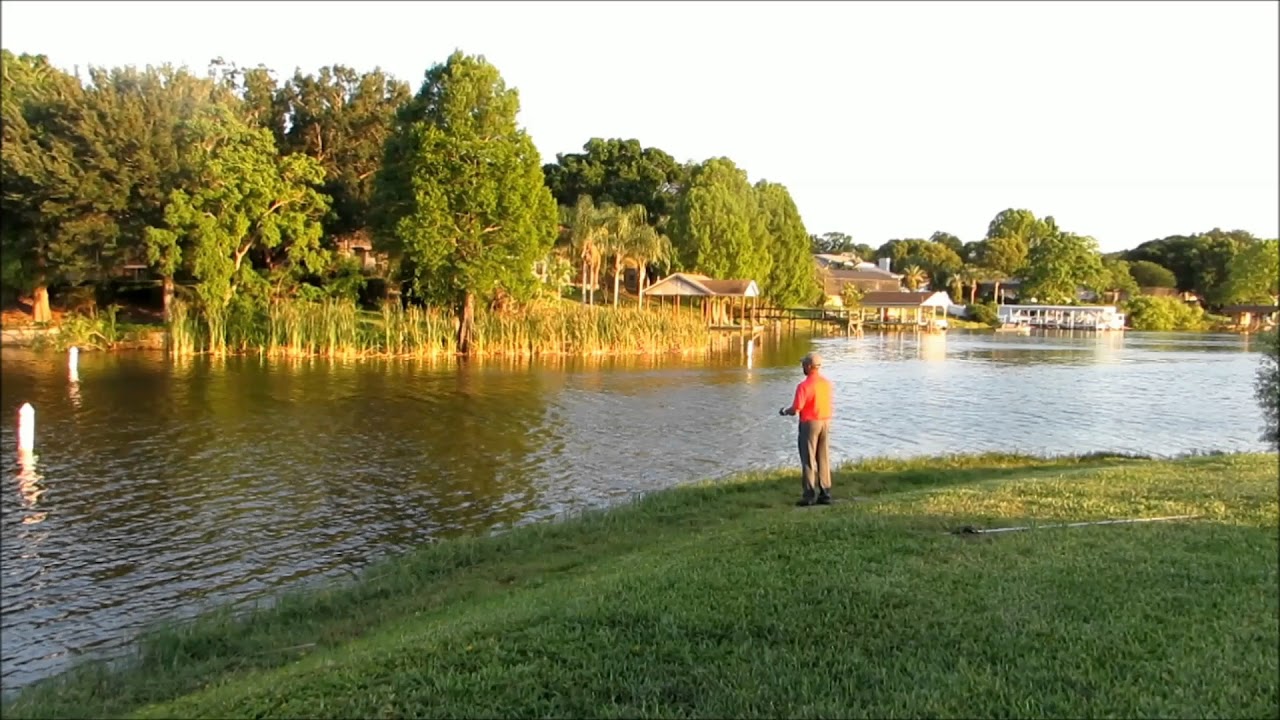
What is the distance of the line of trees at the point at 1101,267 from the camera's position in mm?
100312

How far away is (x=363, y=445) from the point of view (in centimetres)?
1941

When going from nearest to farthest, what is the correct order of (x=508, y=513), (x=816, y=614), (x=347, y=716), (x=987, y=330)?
(x=347, y=716) < (x=816, y=614) < (x=508, y=513) < (x=987, y=330)

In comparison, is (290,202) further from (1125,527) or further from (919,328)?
(919,328)

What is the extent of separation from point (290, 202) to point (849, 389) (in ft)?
91.7

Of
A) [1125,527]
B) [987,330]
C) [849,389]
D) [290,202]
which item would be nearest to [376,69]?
[290,202]

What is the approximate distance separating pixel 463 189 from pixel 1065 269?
87529 mm

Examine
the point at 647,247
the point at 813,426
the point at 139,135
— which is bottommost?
the point at 813,426

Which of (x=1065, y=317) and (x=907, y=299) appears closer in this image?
(x=907, y=299)

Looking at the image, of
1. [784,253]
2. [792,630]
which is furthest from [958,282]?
[792,630]

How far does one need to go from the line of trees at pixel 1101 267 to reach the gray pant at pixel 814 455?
332ft

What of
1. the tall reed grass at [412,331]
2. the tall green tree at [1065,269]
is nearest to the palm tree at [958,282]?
the tall green tree at [1065,269]

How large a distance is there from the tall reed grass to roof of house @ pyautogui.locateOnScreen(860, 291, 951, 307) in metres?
51.6

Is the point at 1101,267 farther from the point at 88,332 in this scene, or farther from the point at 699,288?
the point at 88,332

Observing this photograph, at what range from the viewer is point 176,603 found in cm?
960
